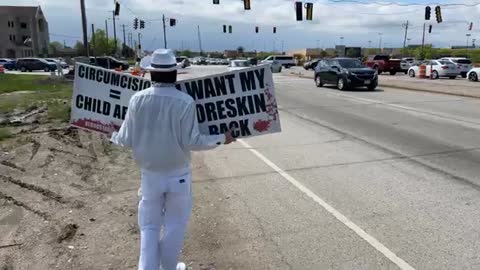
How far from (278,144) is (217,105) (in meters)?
6.25

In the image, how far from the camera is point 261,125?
4.11 m

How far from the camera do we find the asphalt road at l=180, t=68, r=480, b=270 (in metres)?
4.38

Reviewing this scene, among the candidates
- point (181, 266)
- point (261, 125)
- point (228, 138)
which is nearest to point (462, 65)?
point (261, 125)

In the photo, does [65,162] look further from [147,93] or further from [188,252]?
[147,93]

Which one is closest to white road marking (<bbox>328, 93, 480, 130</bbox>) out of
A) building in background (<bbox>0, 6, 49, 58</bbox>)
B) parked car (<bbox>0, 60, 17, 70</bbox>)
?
parked car (<bbox>0, 60, 17, 70</bbox>)

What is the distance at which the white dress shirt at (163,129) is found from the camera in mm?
3299

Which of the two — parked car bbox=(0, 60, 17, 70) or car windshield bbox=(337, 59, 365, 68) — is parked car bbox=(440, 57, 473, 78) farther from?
parked car bbox=(0, 60, 17, 70)

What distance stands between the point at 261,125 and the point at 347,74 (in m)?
21.0

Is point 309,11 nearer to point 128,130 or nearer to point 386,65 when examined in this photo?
point 386,65

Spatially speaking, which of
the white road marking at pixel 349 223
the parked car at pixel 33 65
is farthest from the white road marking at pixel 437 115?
the parked car at pixel 33 65

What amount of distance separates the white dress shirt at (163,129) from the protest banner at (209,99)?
0.54 meters

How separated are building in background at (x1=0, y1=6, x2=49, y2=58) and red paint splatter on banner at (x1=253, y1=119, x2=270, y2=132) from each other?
115 metres

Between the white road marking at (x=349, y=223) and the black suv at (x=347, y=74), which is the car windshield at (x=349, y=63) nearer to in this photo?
the black suv at (x=347, y=74)

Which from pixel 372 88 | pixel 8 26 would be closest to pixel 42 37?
pixel 8 26
